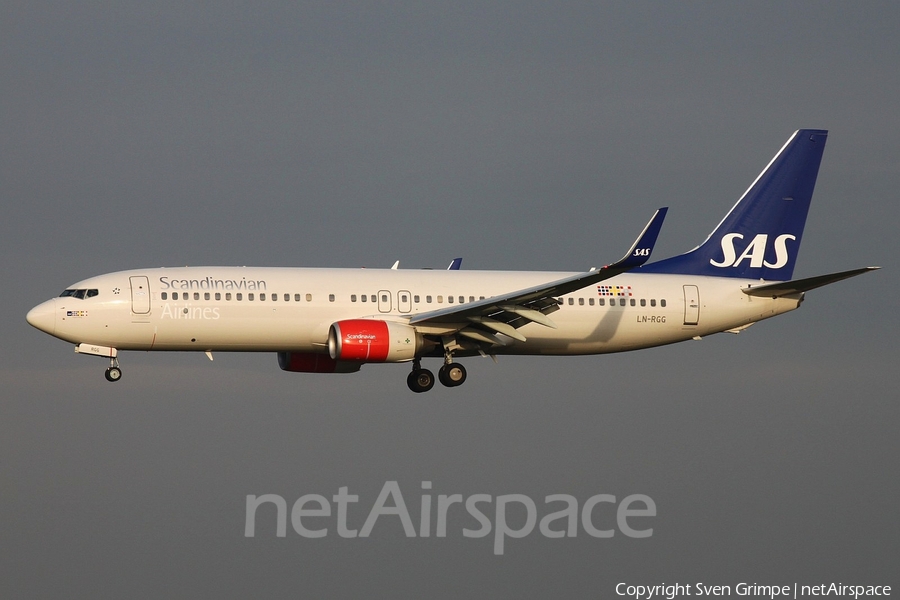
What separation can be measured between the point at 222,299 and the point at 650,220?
15.4 meters

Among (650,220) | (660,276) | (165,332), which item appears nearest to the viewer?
(650,220)

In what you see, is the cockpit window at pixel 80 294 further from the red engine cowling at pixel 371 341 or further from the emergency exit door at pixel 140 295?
the red engine cowling at pixel 371 341

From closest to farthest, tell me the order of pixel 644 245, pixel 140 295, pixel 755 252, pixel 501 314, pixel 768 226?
1. pixel 644 245
2. pixel 140 295
3. pixel 501 314
4. pixel 755 252
5. pixel 768 226

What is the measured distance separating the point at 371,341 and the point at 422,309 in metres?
3.49

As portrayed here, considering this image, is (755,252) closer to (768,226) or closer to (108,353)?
(768,226)

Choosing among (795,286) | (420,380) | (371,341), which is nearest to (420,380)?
(420,380)

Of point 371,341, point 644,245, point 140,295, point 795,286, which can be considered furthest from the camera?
point 795,286

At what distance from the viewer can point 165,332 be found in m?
48.9

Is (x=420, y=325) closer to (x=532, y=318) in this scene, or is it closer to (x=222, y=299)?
(x=532, y=318)

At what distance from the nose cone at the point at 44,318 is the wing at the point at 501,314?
12.5 meters

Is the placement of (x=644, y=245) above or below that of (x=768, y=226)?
below

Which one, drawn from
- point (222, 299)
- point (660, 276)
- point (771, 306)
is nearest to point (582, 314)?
point (660, 276)

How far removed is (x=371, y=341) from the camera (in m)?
48.5

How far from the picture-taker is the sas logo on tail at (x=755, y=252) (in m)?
57.5
